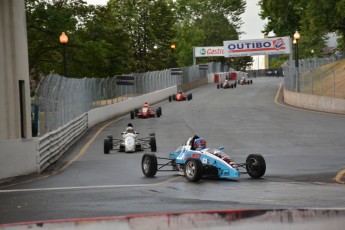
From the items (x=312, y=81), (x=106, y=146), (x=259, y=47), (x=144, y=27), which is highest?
(x=144, y=27)

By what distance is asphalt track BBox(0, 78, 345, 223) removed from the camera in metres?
11.1

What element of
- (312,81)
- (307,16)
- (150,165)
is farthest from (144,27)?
(150,165)

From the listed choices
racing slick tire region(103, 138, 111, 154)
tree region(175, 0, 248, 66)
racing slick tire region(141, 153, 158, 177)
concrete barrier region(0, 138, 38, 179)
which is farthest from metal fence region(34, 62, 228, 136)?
tree region(175, 0, 248, 66)

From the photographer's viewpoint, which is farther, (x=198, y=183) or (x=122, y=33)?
(x=122, y=33)

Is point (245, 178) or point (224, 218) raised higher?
A: point (224, 218)

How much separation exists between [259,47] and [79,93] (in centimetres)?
Answer: 3841

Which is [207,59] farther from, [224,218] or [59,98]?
[224,218]

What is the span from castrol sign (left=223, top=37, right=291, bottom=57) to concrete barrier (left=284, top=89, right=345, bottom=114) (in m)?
18.1

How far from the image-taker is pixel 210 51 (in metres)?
87.1

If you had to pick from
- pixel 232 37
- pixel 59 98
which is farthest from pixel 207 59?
pixel 59 98

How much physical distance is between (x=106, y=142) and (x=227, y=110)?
21.0 metres

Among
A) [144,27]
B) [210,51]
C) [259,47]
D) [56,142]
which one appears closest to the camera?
[56,142]

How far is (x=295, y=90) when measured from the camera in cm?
4878

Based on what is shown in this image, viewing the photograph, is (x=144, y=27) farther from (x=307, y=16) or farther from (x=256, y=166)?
(x=256, y=166)
